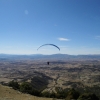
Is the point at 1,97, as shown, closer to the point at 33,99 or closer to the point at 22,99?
the point at 22,99

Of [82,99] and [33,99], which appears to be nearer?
[33,99]

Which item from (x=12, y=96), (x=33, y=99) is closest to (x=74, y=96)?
(x=33, y=99)

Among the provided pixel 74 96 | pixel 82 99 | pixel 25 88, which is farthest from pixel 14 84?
pixel 82 99

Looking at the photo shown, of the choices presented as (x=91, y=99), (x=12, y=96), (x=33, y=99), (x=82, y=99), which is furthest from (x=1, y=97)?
(x=91, y=99)

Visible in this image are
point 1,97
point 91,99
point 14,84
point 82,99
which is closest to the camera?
point 1,97

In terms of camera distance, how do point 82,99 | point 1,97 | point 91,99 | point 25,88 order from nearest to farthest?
point 1,97
point 82,99
point 91,99
point 25,88

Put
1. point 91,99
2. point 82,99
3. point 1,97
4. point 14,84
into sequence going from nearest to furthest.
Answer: point 1,97 < point 82,99 < point 91,99 < point 14,84

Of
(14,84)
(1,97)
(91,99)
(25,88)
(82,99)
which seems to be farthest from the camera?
(14,84)

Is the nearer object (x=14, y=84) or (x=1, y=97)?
(x=1, y=97)

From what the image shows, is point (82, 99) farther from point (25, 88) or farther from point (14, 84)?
point (14, 84)
